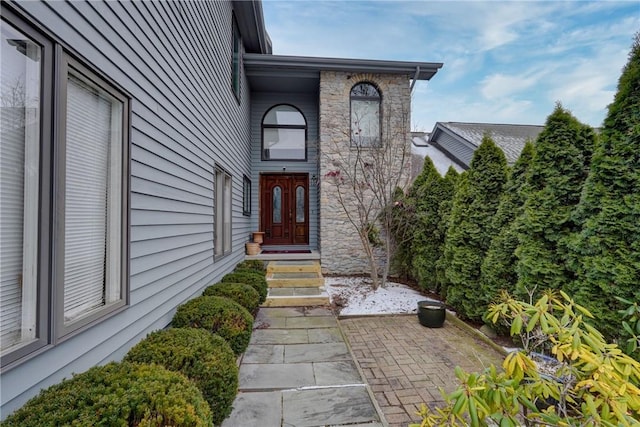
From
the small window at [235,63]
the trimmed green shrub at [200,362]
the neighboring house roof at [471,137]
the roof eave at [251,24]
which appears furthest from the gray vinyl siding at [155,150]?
the neighboring house roof at [471,137]

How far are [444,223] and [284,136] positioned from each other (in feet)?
17.8

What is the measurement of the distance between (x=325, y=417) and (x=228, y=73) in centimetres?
602

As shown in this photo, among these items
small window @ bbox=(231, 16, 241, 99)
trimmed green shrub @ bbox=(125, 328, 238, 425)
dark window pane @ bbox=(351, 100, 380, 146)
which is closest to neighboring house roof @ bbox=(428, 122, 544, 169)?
dark window pane @ bbox=(351, 100, 380, 146)

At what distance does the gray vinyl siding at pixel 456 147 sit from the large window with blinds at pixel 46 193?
12029mm

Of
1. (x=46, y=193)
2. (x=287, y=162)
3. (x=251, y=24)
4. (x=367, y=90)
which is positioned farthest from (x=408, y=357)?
(x=251, y=24)

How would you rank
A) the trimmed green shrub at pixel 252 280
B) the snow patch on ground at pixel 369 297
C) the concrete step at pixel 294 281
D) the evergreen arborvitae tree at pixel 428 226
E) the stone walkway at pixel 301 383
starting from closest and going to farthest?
the stone walkway at pixel 301 383
the trimmed green shrub at pixel 252 280
the snow patch on ground at pixel 369 297
the evergreen arborvitae tree at pixel 428 226
the concrete step at pixel 294 281

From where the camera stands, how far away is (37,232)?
4.84 ft

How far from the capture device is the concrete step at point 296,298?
222 inches

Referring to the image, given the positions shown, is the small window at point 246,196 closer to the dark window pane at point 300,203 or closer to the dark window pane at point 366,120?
the dark window pane at point 300,203

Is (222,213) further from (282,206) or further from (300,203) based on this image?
(300,203)

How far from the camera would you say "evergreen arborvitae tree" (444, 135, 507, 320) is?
4.57 meters

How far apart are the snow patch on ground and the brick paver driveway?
277mm

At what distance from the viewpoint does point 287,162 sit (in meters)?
9.05

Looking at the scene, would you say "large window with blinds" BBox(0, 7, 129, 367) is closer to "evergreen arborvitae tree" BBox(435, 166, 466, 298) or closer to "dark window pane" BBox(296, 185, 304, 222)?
"evergreen arborvitae tree" BBox(435, 166, 466, 298)
